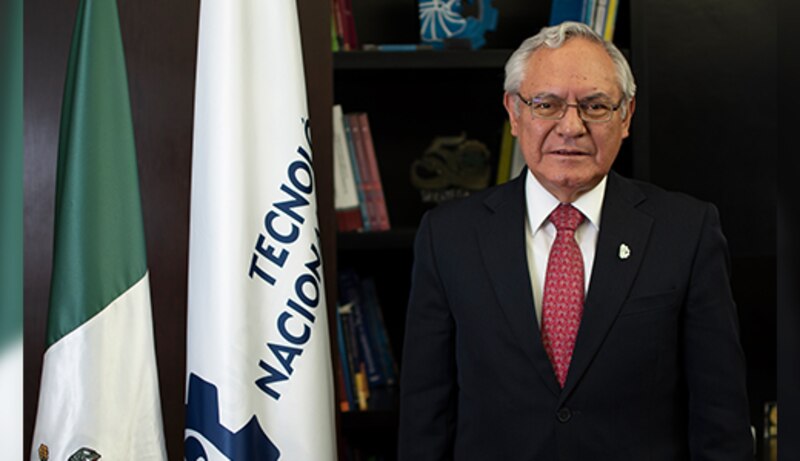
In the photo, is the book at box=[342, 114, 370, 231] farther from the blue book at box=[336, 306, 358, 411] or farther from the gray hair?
the gray hair

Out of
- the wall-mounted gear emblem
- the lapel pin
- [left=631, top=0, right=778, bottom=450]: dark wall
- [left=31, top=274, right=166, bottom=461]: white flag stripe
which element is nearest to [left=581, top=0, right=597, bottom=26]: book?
[left=631, top=0, right=778, bottom=450]: dark wall

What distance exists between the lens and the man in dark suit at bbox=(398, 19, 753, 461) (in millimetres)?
1555

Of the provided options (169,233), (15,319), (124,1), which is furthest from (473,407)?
(124,1)

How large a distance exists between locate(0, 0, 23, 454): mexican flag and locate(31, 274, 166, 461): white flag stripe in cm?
14

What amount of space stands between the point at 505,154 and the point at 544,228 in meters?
0.72

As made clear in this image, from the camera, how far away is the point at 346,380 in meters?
2.30

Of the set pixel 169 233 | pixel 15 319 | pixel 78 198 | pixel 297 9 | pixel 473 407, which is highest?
pixel 297 9

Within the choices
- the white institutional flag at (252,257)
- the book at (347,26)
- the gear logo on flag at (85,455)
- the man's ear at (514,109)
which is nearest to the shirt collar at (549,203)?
the man's ear at (514,109)

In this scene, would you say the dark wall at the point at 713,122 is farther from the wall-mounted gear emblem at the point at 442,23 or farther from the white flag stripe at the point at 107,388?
the white flag stripe at the point at 107,388

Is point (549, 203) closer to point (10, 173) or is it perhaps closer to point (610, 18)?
point (610, 18)

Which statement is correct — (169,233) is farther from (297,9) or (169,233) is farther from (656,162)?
(656,162)

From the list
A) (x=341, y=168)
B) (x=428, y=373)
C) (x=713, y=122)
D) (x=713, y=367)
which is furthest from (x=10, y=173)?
(x=713, y=122)

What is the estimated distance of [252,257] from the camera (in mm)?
1751

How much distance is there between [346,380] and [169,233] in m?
0.69
